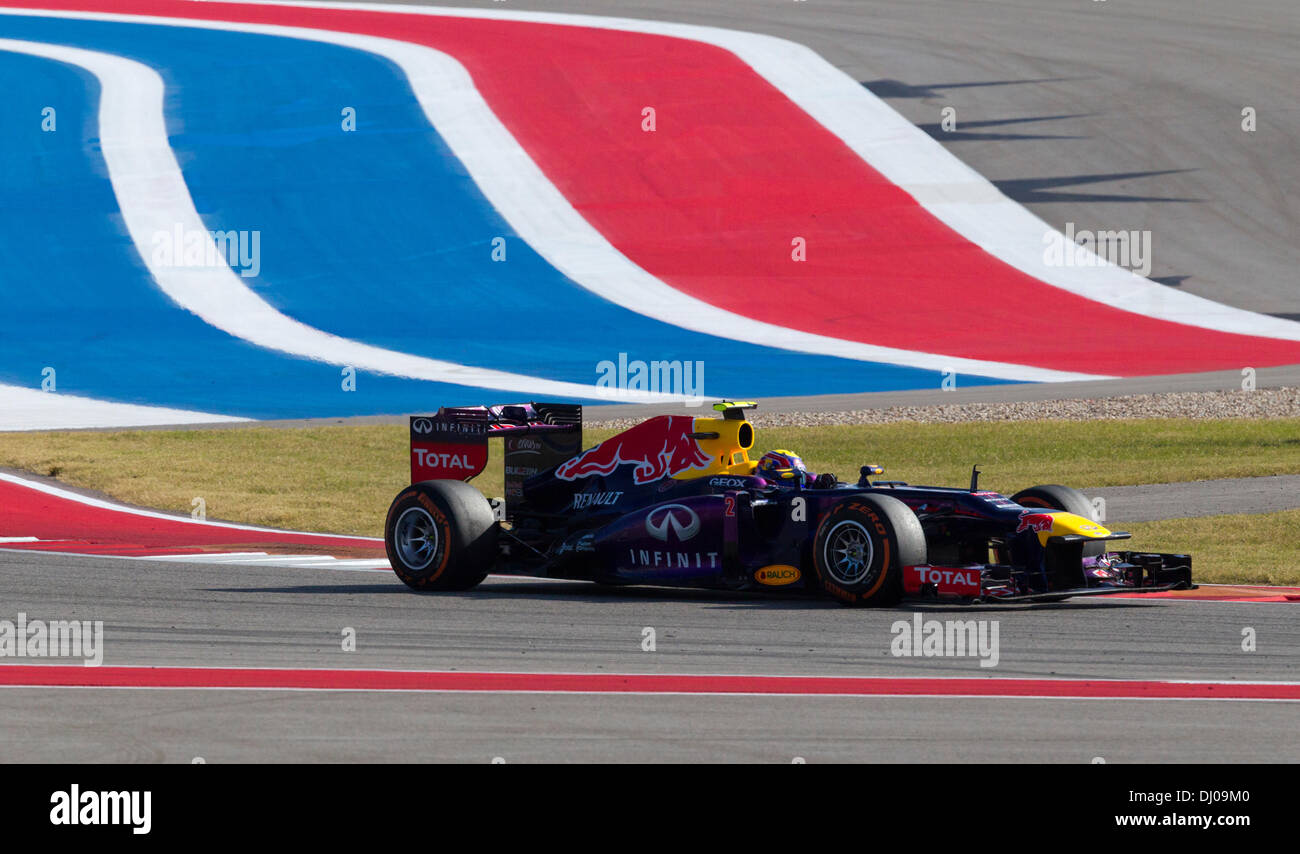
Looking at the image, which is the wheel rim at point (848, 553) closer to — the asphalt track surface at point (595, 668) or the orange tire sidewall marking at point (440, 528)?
the asphalt track surface at point (595, 668)

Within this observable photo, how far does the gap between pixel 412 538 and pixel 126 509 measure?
7491mm

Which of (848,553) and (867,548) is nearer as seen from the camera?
(867,548)

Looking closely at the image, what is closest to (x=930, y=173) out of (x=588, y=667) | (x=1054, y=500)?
(x=1054, y=500)

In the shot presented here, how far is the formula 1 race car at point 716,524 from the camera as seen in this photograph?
11930 mm

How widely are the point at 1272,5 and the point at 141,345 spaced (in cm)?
3780

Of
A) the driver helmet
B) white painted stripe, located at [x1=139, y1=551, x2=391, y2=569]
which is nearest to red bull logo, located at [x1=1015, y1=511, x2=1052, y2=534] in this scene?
the driver helmet

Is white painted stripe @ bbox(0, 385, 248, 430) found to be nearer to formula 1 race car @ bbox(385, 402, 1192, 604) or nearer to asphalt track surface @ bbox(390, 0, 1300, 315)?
formula 1 race car @ bbox(385, 402, 1192, 604)

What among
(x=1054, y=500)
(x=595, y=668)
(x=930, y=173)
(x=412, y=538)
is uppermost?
(x=930, y=173)

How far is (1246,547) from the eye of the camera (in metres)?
16.4

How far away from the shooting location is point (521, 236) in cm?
3891

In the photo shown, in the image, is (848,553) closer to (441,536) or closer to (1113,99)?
(441,536)

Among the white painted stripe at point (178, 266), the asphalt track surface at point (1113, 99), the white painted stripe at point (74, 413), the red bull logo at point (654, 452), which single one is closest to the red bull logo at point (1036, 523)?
the red bull logo at point (654, 452)

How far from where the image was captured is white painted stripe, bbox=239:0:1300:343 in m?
36.6

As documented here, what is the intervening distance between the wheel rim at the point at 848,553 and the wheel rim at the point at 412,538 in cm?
333
